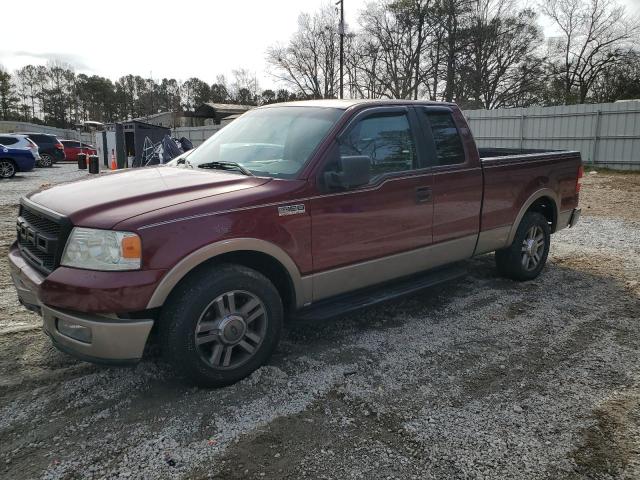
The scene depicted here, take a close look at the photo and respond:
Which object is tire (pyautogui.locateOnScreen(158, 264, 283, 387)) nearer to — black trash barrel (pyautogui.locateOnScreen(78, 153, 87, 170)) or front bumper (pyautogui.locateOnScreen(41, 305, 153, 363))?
front bumper (pyautogui.locateOnScreen(41, 305, 153, 363))

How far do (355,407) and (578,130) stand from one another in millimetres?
19765

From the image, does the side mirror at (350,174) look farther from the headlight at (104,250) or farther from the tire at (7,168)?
the tire at (7,168)

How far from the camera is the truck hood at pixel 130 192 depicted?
2.89 meters

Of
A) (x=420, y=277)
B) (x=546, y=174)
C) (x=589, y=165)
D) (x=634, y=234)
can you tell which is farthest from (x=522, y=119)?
(x=420, y=277)

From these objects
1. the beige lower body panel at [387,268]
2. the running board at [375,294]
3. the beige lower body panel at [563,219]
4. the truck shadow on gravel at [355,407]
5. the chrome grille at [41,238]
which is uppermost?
the chrome grille at [41,238]

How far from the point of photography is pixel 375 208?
3.79 metres

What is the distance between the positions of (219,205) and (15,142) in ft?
66.6

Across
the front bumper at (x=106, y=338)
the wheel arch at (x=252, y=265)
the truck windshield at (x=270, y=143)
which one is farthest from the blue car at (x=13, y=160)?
the wheel arch at (x=252, y=265)

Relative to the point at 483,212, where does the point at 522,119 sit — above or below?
above

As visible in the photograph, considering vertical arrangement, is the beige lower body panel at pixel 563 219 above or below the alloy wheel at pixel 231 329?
above

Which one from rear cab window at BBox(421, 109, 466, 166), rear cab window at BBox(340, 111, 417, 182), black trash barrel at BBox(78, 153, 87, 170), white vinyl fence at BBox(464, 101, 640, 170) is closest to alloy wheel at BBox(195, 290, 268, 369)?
rear cab window at BBox(340, 111, 417, 182)

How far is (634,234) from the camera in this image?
26.4ft

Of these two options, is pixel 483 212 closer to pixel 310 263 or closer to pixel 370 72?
pixel 310 263

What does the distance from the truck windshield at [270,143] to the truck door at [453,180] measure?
3.52 ft
